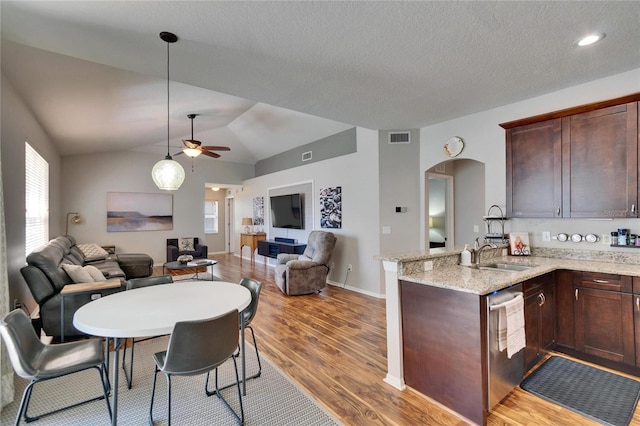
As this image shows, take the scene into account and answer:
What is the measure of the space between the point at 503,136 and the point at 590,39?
1403 mm

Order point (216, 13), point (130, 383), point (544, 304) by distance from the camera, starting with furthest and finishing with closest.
Result: point (544, 304) < point (130, 383) < point (216, 13)

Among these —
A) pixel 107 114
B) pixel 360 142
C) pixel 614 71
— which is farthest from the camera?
pixel 360 142

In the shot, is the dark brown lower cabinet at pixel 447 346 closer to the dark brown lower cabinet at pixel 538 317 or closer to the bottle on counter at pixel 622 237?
the dark brown lower cabinet at pixel 538 317

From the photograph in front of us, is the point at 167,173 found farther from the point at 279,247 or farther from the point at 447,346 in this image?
the point at 279,247

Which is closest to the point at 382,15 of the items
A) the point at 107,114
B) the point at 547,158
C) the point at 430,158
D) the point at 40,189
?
the point at 547,158

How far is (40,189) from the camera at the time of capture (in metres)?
4.55

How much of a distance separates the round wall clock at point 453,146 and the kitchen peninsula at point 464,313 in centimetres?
171

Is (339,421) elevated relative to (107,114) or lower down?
lower down

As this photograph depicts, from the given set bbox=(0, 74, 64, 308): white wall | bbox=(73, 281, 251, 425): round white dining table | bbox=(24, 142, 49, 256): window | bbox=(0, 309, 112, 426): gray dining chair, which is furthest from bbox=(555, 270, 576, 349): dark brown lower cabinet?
bbox=(24, 142, 49, 256): window

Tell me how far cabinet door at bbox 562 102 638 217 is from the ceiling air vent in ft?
6.75

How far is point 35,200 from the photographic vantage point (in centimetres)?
423

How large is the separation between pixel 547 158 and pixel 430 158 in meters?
1.61

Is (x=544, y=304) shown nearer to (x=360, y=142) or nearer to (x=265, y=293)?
(x=360, y=142)

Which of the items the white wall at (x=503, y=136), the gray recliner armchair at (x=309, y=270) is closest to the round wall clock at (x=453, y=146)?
the white wall at (x=503, y=136)
